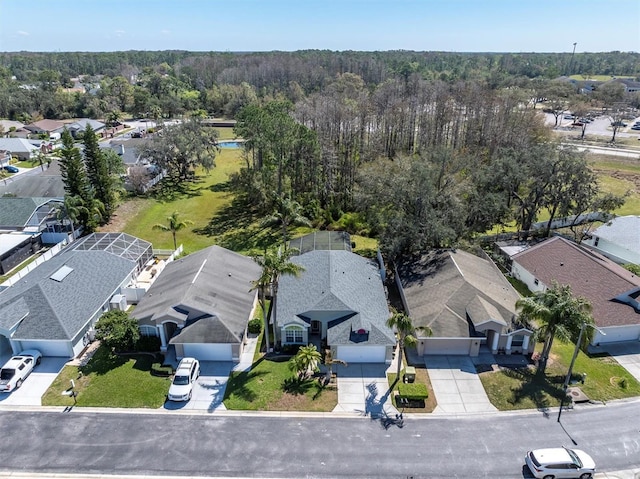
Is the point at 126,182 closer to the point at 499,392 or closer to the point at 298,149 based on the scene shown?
the point at 298,149

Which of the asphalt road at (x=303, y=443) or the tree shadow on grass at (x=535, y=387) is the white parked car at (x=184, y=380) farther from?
the tree shadow on grass at (x=535, y=387)

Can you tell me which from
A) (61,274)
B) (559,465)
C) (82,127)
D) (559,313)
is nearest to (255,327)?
(61,274)

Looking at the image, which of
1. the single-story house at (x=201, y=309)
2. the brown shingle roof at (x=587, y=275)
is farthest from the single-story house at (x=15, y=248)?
the brown shingle roof at (x=587, y=275)

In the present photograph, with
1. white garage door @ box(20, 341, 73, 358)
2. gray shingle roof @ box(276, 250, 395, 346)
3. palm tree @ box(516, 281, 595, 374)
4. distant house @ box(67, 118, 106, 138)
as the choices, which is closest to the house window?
gray shingle roof @ box(276, 250, 395, 346)

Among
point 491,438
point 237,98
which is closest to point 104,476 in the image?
point 491,438

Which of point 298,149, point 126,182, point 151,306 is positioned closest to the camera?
point 151,306

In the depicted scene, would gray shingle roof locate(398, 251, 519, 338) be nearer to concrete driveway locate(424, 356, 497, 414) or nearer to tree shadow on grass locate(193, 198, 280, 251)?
concrete driveway locate(424, 356, 497, 414)
